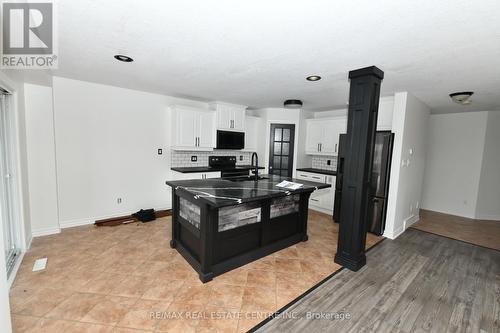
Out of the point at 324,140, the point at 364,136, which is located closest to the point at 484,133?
the point at 324,140

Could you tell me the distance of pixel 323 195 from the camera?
200 inches

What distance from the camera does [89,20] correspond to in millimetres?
1767

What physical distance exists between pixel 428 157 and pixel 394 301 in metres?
4.93

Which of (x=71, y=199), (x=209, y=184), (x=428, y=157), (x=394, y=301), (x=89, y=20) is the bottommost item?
(x=394, y=301)

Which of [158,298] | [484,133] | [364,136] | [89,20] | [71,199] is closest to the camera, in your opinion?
[89,20]

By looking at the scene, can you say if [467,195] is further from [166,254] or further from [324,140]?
[166,254]

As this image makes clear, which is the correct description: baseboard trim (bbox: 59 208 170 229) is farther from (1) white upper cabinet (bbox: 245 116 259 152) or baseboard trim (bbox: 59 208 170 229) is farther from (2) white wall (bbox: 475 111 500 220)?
(2) white wall (bbox: 475 111 500 220)

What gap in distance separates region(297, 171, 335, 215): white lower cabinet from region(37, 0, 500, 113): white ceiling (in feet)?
7.25

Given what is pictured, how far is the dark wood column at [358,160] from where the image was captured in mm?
2596

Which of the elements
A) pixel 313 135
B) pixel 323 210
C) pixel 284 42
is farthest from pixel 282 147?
pixel 284 42

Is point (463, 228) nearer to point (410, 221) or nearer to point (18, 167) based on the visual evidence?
→ point (410, 221)

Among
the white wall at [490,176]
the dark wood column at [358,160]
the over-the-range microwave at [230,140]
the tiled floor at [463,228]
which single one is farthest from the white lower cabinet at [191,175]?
the white wall at [490,176]

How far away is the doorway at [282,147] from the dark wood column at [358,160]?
2.81 meters

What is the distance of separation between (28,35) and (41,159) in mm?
2058
